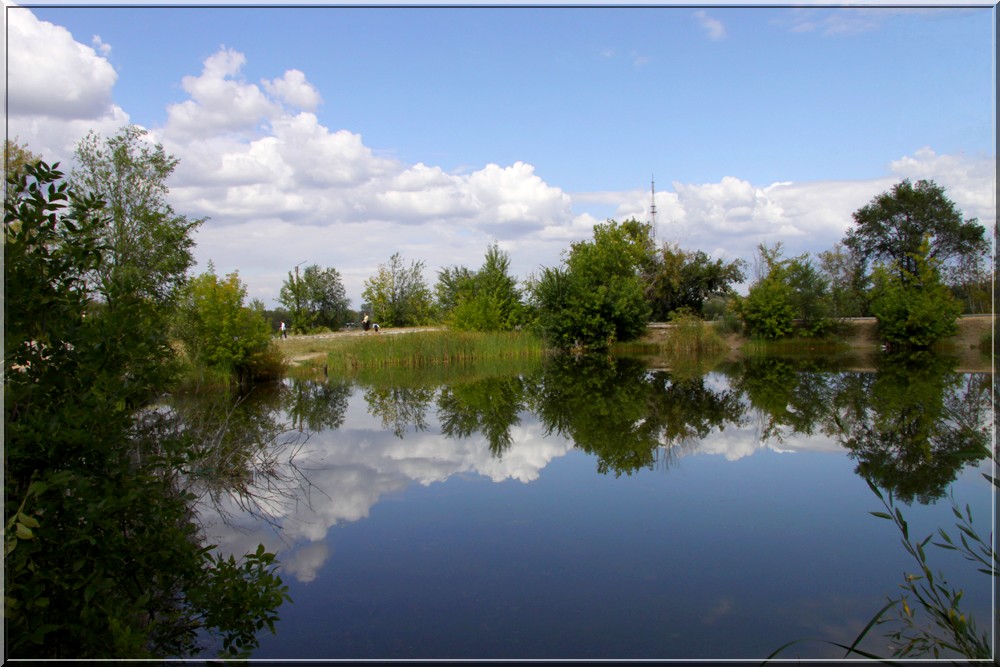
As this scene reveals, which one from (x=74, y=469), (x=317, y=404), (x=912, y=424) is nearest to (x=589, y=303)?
(x=317, y=404)

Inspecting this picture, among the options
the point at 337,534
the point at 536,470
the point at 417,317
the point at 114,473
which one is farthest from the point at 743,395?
the point at 417,317

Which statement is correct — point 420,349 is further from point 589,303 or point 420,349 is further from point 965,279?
point 965,279

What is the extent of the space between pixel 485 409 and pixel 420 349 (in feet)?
38.6

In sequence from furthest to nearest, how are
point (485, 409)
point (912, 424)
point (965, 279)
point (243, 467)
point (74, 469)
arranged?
point (965, 279), point (485, 409), point (912, 424), point (243, 467), point (74, 469)

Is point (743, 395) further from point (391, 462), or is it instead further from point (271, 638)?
point (271, 638)

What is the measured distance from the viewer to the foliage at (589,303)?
29891mm

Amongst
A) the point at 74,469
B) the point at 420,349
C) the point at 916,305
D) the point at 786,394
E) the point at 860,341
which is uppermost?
the point at 916,305

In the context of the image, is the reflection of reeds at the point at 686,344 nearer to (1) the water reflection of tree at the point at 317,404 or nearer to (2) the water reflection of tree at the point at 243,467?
(1) the water reflection of tree at the point at 317,404

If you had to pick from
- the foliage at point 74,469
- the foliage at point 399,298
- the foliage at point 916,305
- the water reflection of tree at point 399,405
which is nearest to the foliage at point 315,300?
the foliage at point 399,298

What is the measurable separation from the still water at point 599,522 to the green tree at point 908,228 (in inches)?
573

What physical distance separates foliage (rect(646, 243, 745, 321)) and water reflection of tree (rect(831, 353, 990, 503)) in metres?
20.2

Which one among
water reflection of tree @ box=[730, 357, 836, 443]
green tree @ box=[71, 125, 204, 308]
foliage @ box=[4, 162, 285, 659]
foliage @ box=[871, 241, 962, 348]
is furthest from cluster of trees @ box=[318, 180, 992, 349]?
foliage @ box=[4, 162, 285, 659]

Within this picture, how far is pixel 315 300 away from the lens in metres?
36.2

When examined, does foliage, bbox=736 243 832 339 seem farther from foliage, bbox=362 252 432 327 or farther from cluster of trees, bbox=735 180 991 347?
foliage, bbox=362 252 432 327
